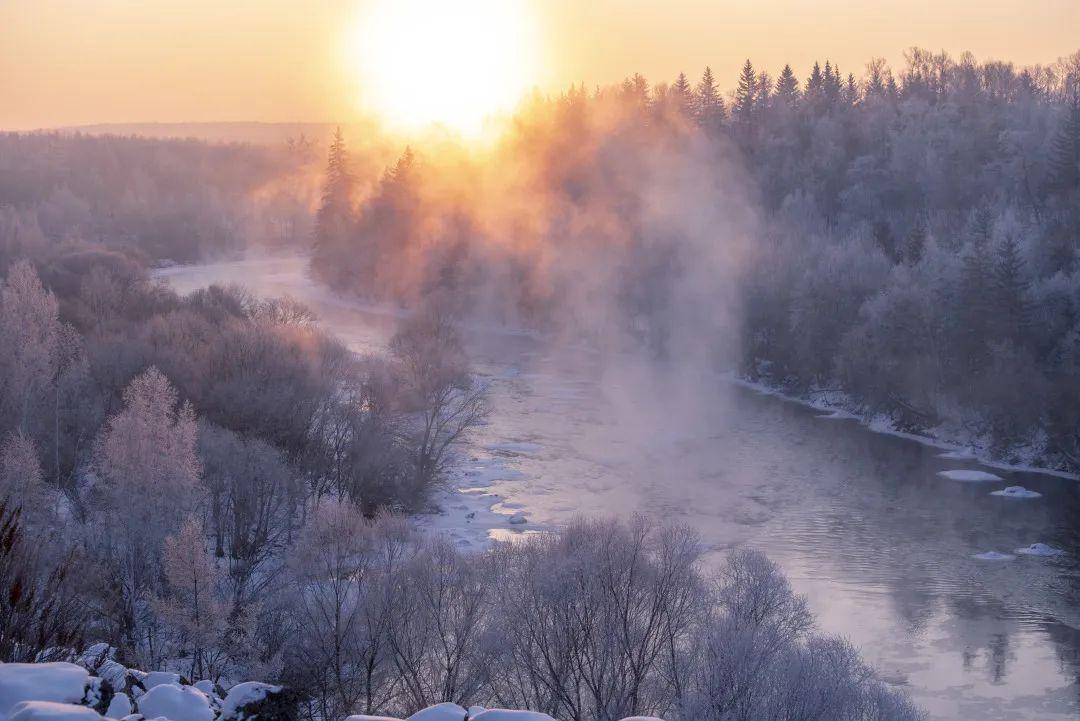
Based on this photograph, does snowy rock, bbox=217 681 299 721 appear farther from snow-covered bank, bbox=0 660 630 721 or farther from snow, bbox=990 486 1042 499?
snow, bbox=990 486 1042 499

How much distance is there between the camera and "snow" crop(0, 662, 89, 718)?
3980 mm

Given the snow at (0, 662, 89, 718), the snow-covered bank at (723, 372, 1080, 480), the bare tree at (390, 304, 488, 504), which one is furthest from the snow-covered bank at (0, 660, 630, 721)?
the snow-covered bank at (723, 372, 1080, 480)

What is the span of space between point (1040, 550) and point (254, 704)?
50.5ft

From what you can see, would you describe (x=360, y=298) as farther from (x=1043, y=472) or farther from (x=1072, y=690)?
(x=1072, y=690)

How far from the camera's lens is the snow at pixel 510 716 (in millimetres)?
4270

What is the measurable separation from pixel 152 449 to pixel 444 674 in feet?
17.7

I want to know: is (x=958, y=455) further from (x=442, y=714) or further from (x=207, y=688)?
(x=442, y=714)

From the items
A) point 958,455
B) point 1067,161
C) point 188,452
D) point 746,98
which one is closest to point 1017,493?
point 958,455

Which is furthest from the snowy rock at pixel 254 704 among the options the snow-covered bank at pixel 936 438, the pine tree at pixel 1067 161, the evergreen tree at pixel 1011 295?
the pine tree at pixel 1067 161

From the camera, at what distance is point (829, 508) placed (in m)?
19.6

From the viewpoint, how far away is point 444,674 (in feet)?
38.5

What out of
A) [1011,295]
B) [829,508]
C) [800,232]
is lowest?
[829,508]

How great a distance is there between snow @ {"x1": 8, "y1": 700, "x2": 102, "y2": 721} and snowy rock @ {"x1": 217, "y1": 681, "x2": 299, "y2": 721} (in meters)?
1.44

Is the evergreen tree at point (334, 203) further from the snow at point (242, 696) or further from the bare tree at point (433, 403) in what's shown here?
the snow at point (242, 696)
